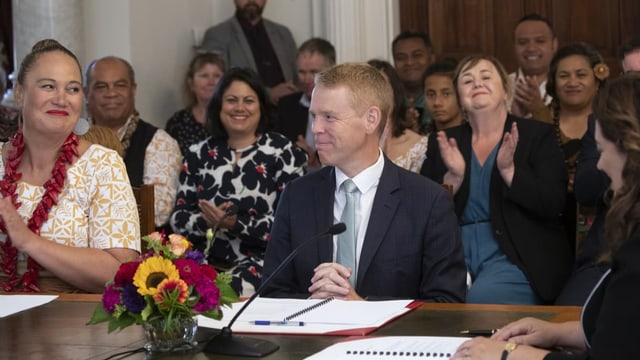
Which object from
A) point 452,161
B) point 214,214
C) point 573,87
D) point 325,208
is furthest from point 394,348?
point 573,87

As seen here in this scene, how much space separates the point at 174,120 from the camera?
5.60 meters

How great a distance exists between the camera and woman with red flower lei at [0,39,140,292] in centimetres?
323

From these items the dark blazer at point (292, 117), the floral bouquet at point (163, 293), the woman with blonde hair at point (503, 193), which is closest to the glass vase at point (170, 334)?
the floral bouquet at point (163, 293)

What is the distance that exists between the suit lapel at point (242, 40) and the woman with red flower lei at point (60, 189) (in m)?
2.75

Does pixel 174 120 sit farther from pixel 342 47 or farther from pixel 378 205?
pixel 378 205

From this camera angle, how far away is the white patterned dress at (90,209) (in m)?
3.24

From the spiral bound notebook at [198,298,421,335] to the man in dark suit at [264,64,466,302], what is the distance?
0.87ft

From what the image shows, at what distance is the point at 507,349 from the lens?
1.98 m

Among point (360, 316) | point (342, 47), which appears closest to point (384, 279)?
point (360, 316)

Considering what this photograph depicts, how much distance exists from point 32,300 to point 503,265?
5.97 feet

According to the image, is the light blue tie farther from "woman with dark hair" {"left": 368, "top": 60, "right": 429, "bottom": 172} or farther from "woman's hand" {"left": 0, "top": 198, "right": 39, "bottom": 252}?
"woman with dark hair" {"left": 368, "top": 60, "right": 429, "bottom": 172}

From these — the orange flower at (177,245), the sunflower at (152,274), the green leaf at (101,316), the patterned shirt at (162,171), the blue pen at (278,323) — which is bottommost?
the blue pen at (278,323)

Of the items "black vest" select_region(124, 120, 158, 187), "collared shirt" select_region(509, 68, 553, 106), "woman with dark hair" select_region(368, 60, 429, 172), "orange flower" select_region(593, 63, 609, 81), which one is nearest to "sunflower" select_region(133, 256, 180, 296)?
"woman with dark hair" select_region(368, 60, 429, 172)

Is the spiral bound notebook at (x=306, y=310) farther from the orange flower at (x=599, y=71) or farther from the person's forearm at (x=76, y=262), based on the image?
the orange flower at (x=599, y=71)
